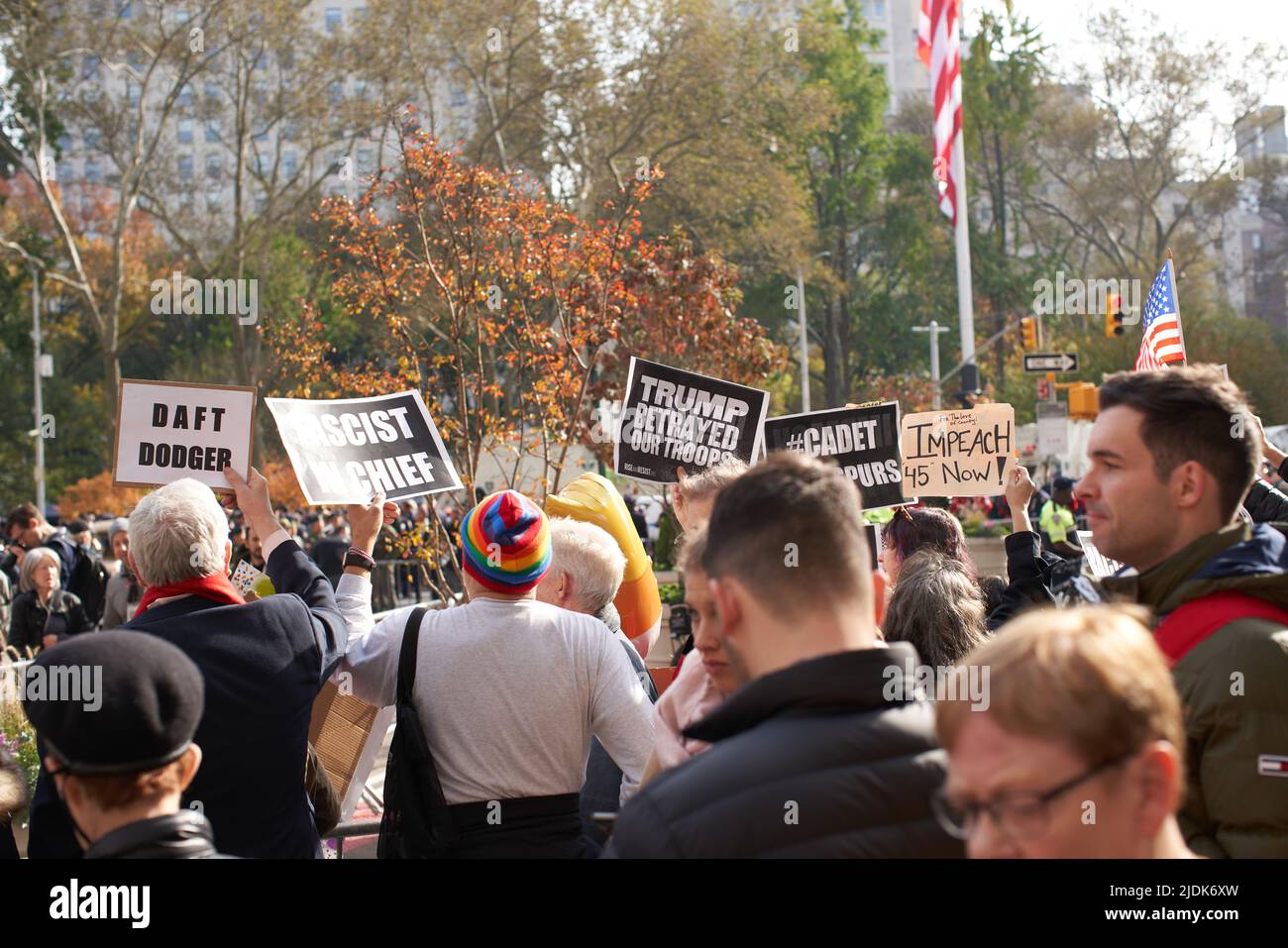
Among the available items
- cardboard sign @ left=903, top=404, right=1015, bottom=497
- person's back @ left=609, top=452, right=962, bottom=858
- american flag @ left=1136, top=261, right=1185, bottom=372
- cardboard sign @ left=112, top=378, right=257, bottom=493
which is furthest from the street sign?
person's back @ left=609, top=452, right=962, bottom=858

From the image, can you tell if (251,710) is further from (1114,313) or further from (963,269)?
(1114,313)

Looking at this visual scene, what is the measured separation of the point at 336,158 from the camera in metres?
36.8

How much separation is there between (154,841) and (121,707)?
0.79 feet

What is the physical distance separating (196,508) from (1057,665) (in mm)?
2582

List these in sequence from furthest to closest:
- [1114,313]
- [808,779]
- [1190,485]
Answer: [1114,313] < [1190,485] < [808,779]

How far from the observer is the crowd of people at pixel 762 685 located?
184 cm

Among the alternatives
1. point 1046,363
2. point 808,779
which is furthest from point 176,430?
point 1046,363

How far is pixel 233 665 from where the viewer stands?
356cm

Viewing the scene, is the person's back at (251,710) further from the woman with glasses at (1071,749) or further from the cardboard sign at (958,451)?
the cardboard sign at (958,451)

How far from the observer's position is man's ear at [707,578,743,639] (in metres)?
2.27

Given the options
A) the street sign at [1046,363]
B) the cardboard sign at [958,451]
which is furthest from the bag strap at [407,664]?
the street sign at [1046,363]
